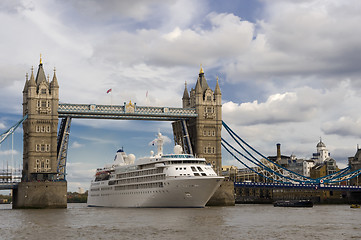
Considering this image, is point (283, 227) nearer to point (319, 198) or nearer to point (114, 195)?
point (114, 195)

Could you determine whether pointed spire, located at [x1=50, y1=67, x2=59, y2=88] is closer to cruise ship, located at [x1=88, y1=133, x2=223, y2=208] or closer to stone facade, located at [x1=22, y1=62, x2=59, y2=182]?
stone facade, located at [x1=22, y1=62, x2=59, y2=182]

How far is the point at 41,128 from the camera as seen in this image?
352 ft

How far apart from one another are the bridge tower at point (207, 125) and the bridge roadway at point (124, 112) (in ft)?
7.04

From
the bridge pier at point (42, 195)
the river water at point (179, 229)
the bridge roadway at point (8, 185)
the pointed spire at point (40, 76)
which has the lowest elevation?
the river water at point (179, 229)

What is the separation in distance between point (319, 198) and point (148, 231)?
112 meters

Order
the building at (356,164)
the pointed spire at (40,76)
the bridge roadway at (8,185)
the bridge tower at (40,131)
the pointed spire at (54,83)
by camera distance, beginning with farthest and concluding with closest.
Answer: the building at (356,164), the pointed spire at (40,76), the pointed spire at (54,83), the bridge tower at (40,131), the bridge roadway at (8,185)

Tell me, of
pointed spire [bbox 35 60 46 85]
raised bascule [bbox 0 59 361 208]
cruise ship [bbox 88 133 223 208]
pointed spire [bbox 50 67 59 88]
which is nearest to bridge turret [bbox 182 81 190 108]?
raised bascule [bbox 0 59 361 208]

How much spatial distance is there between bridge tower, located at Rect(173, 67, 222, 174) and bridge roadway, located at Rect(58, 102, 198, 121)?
2.15 m

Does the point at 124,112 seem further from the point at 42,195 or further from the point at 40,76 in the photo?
the point at 42,195

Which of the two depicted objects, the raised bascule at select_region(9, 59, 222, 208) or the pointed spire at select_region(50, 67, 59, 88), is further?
the pointed spire at select_region(50, 67, 59, 88)

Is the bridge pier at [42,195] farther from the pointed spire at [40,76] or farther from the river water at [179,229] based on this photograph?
the river water at [179,229]

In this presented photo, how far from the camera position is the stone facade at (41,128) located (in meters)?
106

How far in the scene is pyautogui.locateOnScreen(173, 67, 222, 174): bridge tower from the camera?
118938 millimetres

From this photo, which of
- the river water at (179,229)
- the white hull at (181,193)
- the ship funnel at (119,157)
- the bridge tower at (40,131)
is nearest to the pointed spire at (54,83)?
the bridge tower at (40,131)
